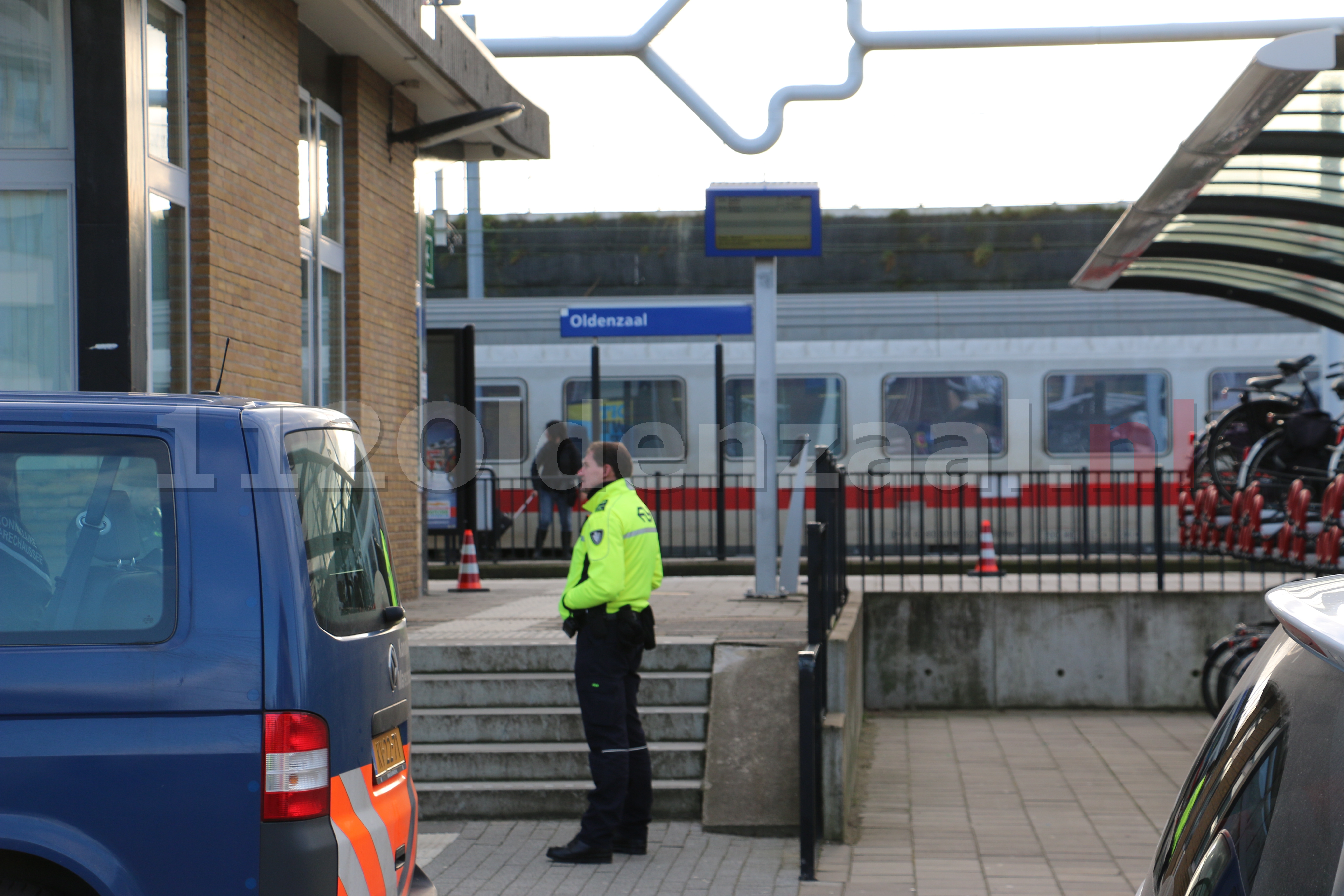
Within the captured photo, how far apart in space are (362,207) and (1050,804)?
704 cm

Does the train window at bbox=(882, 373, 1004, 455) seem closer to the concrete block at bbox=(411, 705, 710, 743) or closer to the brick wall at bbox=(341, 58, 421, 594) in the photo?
the brick wall at bbox=(341, 58, 421, 594)

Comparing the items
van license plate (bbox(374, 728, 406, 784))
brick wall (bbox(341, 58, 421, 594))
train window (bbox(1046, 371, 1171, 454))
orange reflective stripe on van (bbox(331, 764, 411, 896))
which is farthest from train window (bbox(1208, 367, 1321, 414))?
orange reflective stripe on van (bbox(331, 764, 411, 896))

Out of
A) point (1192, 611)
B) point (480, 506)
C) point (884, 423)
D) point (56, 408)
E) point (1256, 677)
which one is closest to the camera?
point (1256, 677)

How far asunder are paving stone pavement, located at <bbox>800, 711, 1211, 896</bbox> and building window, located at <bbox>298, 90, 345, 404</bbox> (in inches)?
194

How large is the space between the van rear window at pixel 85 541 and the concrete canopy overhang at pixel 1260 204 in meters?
4.17

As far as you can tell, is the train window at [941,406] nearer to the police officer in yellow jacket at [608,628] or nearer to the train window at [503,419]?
the train window at [503,419]

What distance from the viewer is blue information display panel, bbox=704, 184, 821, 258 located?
1077cm

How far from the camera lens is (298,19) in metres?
9.66

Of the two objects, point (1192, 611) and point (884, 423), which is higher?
point (884, 423)

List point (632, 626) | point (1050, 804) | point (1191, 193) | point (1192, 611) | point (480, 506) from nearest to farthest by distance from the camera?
point (632, 626) < point (1191, 193) < point (1050, 804) < point (1192, 611) < point (480, 506)

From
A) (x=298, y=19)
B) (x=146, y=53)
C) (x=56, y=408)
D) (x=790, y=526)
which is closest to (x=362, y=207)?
(x=298, y=19)

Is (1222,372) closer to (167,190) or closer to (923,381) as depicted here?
(923,381)

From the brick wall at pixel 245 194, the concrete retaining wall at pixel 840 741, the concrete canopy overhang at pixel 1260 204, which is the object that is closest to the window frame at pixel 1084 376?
the concrete canopy overhang at pixel 1260 204

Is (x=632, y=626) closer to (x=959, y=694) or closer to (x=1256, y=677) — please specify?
(x=1256, y=677)
